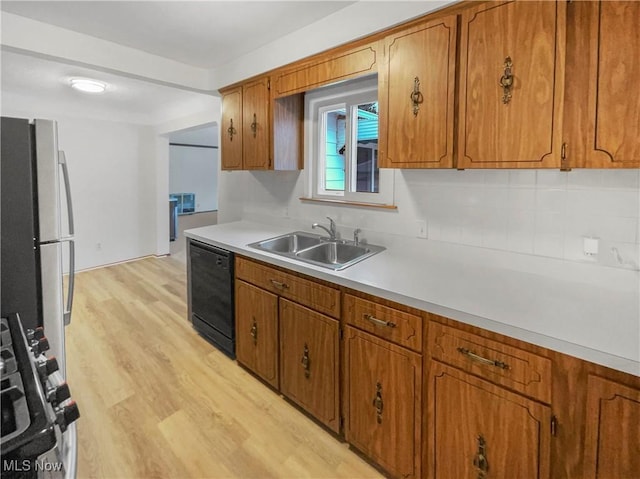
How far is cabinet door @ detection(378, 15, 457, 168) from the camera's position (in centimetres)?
166

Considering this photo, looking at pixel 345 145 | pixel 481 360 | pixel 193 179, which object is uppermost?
pixel 193 179

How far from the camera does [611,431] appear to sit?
106 centimetres

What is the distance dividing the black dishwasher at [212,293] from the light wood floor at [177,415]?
0.15 meters

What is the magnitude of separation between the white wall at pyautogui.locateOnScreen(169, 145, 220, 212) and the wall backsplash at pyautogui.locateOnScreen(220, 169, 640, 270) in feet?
24.4

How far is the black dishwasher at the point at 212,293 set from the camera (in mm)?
2629

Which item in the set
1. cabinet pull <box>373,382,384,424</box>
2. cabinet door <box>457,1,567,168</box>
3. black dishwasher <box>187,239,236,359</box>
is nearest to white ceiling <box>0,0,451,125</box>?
→ cabinet door <box>457,1,567,168</box>

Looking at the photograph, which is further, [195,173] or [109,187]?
[195,173]

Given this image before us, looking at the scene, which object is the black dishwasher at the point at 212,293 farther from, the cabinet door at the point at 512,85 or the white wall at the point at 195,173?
the white wall at the point at 195,173

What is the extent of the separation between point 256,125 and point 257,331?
1.57 meters

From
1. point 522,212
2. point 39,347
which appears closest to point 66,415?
point 39,347

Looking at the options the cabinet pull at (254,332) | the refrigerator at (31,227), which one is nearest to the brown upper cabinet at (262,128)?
the cabinet pull at (254,332)

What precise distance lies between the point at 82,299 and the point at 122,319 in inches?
35.7

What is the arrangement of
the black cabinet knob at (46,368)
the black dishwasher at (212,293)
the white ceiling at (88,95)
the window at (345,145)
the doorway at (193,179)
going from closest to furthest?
1. the black cabinet knob at (46,368)
2. the window at (345,145)
3. the black dishwasher at (212,293)
4. the white ceiling at (88,95)
5. the doorway at (193,179)

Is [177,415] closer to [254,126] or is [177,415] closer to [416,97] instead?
[254,126]
